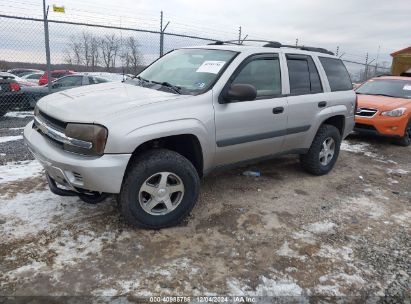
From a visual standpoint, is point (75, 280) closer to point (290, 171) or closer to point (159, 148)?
point (159, 148)

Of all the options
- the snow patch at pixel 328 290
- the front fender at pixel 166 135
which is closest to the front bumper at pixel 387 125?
the front fender at pixel 166 135

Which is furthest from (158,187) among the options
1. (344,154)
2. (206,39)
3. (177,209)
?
(206,39)

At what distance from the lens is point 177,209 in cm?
345

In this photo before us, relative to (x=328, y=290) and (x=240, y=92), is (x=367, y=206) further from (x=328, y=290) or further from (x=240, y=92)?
(x=240, y=92)

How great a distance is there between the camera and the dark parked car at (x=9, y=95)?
822 centimetres

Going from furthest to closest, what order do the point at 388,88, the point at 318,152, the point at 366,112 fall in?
1. the point at 388,88
2. the point at 366,112
3. the point at 318,152

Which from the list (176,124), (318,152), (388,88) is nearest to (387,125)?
(388,88)

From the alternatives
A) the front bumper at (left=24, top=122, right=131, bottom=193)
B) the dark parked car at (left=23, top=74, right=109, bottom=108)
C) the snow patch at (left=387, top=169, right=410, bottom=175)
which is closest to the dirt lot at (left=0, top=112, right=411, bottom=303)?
the front bumper at (left=24, top=122, right=131, bottom=193)

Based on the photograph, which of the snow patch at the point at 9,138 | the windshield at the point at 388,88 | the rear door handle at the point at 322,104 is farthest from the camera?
the windshield at the point at 388,88

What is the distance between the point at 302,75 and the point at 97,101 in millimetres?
2696

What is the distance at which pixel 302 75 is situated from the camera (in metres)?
4.61

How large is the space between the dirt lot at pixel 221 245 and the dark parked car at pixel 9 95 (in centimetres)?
420

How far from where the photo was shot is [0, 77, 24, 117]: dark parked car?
8.22 meters

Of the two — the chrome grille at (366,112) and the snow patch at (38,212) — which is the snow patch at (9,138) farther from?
the chrome grille at (366,112)
